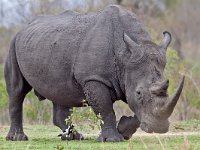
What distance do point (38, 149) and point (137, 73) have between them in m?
1.88

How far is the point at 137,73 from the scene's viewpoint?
12336 mm

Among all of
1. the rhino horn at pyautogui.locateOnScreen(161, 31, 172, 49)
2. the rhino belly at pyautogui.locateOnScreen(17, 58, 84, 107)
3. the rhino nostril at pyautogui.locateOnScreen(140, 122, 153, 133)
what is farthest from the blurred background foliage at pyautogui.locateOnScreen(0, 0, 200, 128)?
the rhino horn at pyautogui.locateOnScreen(161, 31, 172, 49)

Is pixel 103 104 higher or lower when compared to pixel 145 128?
lower

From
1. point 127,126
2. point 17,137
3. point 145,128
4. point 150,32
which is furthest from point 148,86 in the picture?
point 150,32

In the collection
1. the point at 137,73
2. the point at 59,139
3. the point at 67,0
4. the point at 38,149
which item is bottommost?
the point at 67,0

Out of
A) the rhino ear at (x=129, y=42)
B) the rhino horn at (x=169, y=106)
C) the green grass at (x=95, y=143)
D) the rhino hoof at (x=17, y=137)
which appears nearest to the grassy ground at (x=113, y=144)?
the green grass at (x=95, y=143)

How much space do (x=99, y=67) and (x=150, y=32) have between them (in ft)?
33.9

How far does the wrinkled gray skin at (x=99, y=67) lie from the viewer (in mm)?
12078

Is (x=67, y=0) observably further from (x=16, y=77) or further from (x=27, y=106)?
(x=16, y=77)

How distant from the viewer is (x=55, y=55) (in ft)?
44.1

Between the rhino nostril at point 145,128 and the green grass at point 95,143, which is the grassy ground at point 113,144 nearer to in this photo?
the green grass at point 95,143

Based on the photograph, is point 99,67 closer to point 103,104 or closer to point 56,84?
point 103,104

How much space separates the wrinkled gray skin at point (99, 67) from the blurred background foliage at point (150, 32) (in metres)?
0.52

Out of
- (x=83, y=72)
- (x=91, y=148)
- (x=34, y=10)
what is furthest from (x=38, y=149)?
(x=34, y=10)
